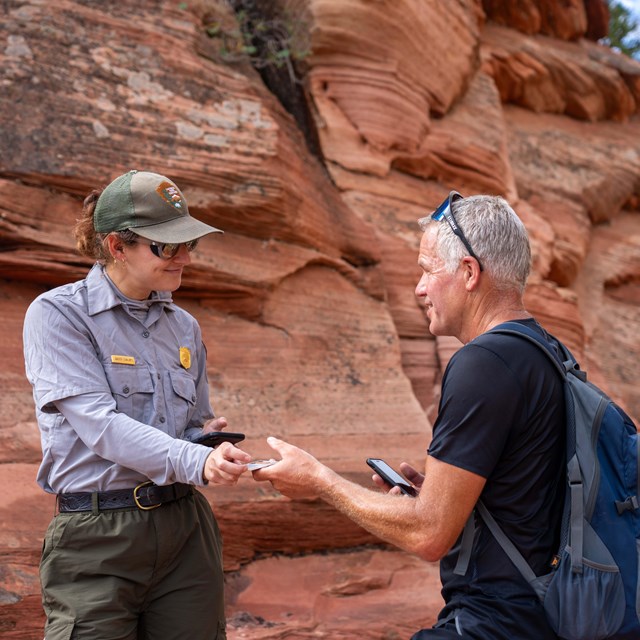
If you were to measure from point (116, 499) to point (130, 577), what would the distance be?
244mm

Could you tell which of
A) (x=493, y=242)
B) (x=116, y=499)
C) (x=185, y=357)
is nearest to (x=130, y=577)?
(x=116, y=499)

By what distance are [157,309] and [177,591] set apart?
951 millimetres

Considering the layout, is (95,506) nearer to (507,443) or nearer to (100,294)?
(100,294)

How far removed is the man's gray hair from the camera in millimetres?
2318

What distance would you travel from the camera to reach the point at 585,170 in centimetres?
1148

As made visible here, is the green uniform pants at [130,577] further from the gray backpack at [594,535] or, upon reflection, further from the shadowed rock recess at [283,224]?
Answer: the shadowed rock recess at [283,224]

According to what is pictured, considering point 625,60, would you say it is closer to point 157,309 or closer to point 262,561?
point 262,561

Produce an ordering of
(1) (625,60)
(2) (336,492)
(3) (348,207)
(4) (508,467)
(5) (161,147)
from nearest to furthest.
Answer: (4) (508,467) < (2) (336,492) < (5) (161,147) < (3) (348,207) < (1) (625,60)

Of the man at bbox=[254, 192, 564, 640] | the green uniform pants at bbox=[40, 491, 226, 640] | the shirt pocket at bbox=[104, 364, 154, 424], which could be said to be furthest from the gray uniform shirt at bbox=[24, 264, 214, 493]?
the man at bbox=[254, 192, 564, 640]

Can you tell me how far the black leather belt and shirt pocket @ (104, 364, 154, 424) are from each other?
226 millimetres

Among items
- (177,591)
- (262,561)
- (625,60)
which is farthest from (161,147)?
(625,60)

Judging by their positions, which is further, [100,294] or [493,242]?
[100,294]

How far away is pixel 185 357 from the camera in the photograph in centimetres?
288

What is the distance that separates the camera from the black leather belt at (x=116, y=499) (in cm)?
256
